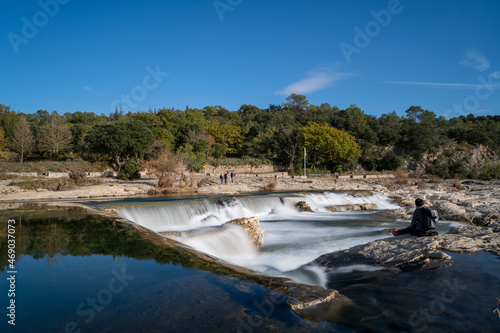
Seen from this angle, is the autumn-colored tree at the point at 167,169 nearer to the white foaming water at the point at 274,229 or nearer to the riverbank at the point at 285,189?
the riverbank at the point at 285,189

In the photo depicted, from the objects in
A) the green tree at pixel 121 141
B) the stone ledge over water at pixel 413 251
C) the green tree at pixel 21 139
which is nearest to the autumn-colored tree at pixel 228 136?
the green tree at pixel 121 141

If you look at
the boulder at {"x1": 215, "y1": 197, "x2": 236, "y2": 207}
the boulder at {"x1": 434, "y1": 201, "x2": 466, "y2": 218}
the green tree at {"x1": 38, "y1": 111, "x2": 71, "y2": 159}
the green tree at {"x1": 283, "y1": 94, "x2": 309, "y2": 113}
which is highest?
the green tree at {"x1": 283, "y1": 94, "x2": 309, "y2": 113}

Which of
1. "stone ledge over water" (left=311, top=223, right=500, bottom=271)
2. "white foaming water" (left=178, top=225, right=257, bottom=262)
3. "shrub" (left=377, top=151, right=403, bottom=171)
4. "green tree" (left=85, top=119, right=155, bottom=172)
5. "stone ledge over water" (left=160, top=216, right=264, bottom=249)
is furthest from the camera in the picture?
"shrub" (left=377, top=151, right=403, bottom=171)

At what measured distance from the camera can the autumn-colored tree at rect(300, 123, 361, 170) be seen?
4653cm

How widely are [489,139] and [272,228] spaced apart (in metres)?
63.4

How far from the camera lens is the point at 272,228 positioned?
13.7m

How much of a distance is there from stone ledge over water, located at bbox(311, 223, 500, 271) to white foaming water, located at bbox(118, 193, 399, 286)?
0.77 metres

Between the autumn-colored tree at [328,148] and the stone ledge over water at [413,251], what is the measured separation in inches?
1536

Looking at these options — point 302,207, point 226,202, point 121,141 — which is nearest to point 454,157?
point 302,207

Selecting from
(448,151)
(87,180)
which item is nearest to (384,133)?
(448,151)

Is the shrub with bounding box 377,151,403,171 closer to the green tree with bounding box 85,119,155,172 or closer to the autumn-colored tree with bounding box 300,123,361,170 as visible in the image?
the autumn-colored tree with bounding box 300,123,361,170

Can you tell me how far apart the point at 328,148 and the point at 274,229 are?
116 ft

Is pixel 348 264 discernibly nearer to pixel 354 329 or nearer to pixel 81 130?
pixel 354 329

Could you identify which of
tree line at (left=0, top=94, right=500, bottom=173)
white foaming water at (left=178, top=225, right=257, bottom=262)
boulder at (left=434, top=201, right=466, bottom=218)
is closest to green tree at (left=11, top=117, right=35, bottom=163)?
tree line at (left=0, top=94, right=500, bottom=173)
